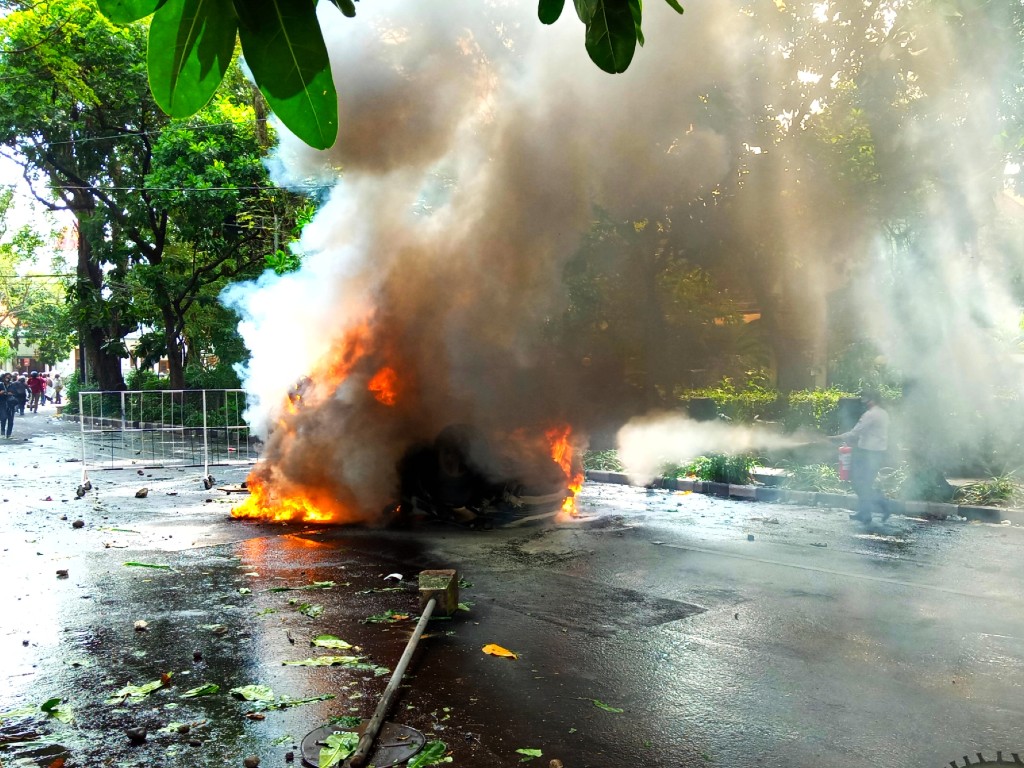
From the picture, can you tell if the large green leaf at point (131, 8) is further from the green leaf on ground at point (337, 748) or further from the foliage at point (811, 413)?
the foliage at point (811, 413)

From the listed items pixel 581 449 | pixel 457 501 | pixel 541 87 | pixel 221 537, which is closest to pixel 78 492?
pixel 221 537

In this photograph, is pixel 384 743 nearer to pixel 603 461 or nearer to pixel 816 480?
pixel 816 480

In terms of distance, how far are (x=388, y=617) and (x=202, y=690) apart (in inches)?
58.2

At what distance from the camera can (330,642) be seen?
4.79 meters

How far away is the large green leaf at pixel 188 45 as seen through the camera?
46.8 inches

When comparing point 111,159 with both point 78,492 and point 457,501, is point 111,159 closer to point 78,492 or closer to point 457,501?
point 78,492

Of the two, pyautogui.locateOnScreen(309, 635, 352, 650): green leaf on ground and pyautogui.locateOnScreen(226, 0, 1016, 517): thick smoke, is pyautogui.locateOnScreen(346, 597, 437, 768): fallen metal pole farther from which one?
pyautogui.locateOnScreen(226, 0, 1016, 517): thick smoke

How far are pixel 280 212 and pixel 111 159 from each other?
655 cm

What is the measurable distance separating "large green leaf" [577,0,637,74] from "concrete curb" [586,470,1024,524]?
32.7 ft

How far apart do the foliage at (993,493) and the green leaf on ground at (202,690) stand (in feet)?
30.6

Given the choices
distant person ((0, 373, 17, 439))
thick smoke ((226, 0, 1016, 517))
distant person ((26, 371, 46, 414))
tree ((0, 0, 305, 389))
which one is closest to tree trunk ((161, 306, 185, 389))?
tree ((0, 0, 305, 389))

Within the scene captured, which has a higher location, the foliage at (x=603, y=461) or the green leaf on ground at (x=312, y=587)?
the foliage at (x=603, y=461)

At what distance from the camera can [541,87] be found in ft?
32.6

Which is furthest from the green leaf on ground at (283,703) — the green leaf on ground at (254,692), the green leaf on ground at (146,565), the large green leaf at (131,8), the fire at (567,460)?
the fire at (567,460)
